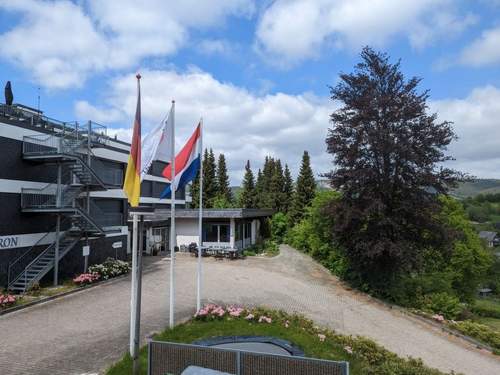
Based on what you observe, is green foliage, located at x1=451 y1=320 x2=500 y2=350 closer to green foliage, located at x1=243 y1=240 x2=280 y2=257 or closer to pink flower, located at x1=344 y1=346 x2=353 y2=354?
Answer: pink flower, located at x1=344 y1=346 x2=353 y2=354

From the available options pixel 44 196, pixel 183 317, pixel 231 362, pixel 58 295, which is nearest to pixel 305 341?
pixel 231 362

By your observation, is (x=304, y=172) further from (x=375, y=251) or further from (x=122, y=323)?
(x=122, y=323)

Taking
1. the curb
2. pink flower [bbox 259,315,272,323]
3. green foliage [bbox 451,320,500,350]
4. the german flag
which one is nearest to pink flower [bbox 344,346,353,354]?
pink flower [bbox 259,315,272,323]

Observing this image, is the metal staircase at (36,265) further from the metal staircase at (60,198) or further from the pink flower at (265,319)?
the pink flower at (265,319)

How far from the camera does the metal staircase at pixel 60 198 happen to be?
60.3 ft

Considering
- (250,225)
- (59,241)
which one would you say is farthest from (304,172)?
(59,241)

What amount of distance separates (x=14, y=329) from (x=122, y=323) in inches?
132

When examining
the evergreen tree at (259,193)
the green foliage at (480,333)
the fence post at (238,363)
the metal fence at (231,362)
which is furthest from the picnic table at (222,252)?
the evergreen tree at (259,193)

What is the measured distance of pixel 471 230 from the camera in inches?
1314

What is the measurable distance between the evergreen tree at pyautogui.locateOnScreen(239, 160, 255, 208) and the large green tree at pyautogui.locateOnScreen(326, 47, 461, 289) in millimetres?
33171

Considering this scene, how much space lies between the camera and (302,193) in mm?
47781

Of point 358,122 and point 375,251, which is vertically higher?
point 358,122

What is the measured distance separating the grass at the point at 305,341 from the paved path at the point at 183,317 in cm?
129

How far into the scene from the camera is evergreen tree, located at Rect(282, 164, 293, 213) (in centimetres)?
5159
